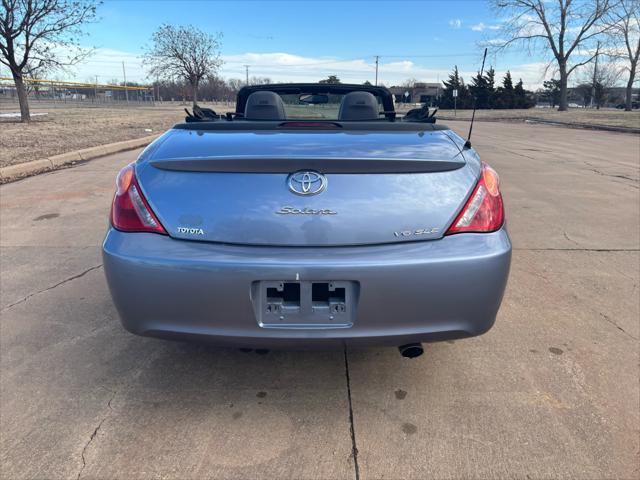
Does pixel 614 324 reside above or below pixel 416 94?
below

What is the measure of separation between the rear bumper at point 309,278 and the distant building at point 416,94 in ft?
7.46

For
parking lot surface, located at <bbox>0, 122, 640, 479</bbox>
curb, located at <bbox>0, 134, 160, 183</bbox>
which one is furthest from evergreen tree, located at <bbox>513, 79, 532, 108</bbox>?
parking lot surface, located at <bbox>0, 122, 640, 479</bbox>

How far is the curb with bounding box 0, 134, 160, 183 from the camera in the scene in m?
7.91

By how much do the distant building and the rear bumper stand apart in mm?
2273

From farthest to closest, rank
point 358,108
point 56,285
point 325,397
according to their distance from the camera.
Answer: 1. point 56,285
2. point 358,108
3. point 325,397

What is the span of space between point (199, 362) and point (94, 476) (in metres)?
0.85

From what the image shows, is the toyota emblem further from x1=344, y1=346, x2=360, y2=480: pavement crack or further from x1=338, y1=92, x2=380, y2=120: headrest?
x1=338, y1=92, x2=380, y2=120: headrest

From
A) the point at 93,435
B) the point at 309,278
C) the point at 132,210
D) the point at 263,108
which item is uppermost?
the point at 263,108

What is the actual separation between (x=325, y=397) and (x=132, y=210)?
126 centimetres

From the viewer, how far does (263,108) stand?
3324 millimetres

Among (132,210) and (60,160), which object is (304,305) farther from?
(60,160)

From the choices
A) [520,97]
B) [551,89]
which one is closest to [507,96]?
[520,97]

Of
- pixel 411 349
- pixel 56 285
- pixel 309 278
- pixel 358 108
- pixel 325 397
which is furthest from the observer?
pixel 56 285

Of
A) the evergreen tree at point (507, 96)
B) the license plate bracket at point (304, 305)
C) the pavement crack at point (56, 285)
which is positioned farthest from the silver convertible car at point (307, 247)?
the evergreen tree at point (507, 96)
